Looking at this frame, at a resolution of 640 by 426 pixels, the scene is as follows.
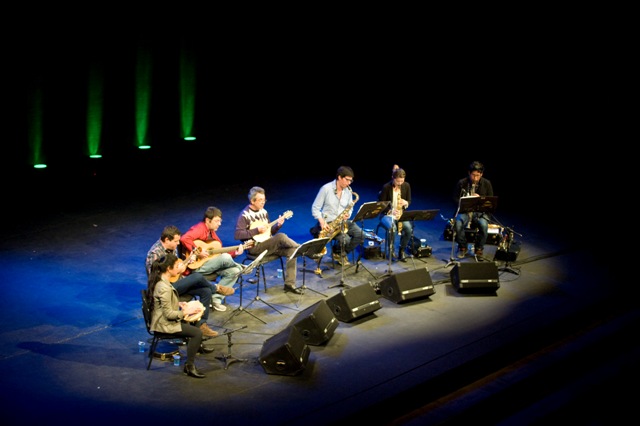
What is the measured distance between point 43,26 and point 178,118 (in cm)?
376

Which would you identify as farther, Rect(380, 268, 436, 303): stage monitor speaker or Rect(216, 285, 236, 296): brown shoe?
Rect(380, 268, 436, 303): stage monitor speaker

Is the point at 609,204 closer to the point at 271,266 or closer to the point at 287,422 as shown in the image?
the point at 271,266

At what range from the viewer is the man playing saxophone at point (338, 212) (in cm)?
978

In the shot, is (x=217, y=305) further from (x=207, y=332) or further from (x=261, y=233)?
(x=261, y=233)

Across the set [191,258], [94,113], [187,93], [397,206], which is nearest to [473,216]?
[397,206]

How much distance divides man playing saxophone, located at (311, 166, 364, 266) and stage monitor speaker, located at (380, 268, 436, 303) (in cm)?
91

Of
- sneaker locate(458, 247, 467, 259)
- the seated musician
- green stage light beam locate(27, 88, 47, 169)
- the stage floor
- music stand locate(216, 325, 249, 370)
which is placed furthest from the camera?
green stage light beam locate(27, 88, 47, 169)

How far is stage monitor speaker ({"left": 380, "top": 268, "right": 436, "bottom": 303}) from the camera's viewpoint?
892 centimetres

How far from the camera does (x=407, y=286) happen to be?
8969mm

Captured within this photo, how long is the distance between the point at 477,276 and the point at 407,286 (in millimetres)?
1033

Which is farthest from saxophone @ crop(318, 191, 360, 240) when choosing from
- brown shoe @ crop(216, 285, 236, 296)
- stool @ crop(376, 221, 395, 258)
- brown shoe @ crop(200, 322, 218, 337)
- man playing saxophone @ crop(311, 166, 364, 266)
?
brown shoe @ crop(200, 322, 218, 337)

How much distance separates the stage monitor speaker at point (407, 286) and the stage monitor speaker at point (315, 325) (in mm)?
1323

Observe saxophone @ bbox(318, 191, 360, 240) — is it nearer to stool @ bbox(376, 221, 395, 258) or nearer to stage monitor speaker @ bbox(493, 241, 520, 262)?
stool @ bbox(376, 221, 395, 258)

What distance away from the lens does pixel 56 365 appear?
282 inches
